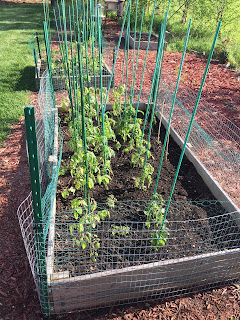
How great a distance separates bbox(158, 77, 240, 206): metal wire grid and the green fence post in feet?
7.56

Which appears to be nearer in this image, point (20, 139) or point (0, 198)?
point (0, 198)

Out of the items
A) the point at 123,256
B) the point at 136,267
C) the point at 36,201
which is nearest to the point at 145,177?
the point at 123,256

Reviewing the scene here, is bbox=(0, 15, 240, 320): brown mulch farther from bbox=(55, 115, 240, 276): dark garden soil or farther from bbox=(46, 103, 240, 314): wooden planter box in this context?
bbox=(55, 115, 240, 276): dark garden soil

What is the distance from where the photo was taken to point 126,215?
297 centimetres

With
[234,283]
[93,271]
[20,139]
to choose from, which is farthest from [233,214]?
[20,139]

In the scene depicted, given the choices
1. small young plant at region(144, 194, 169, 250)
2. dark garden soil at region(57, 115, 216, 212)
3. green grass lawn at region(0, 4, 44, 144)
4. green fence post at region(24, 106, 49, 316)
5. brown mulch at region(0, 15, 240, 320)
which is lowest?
green grass lawn at region(0, 4, 44, 144)

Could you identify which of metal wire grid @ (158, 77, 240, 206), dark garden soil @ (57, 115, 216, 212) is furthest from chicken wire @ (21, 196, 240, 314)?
metal wire grid @ (158, 77, 240, 206)

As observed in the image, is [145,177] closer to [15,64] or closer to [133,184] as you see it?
[133,184]

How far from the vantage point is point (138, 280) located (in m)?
2.53

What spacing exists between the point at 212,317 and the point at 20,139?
3.71 m

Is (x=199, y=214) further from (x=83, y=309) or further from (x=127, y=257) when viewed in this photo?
(x=83, y=309)

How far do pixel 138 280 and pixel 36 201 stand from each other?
116 centimetres

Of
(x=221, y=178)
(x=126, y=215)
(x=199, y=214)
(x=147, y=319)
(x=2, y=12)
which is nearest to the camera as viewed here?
(x=147, y=319)

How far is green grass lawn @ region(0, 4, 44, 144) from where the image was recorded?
5562mm
